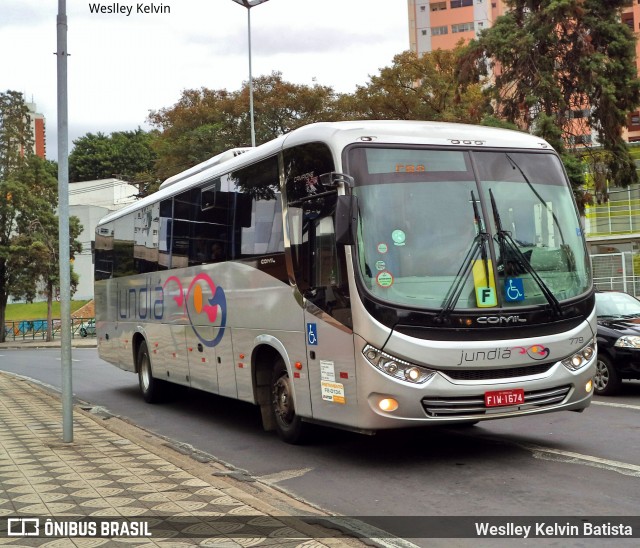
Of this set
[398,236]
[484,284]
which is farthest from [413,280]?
[484,284]

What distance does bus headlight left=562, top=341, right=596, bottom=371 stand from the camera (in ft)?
27.4

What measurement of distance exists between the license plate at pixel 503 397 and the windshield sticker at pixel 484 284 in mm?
809

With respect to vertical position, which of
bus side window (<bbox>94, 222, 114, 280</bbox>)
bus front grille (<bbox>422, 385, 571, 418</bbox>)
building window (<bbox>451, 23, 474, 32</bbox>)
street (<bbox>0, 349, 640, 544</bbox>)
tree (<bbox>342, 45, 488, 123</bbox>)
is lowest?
street (<bbox>0, 349, 640, 544</bbox>)

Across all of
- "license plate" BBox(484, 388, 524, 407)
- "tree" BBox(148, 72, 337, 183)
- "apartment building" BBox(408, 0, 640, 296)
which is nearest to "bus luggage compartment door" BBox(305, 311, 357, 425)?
"license plate" BBox(484, 388, 524, 407)

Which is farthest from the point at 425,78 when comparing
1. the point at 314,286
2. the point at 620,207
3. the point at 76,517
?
the point at 76,517

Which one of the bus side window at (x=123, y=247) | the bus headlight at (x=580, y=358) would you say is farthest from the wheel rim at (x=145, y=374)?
the bus headlight at (x=580, y=358)

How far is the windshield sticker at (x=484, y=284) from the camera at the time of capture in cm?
793

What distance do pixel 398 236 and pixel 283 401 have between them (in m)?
2.72

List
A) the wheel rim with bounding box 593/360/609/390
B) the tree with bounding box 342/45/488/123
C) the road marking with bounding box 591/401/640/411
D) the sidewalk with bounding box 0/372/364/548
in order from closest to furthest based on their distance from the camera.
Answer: the sidewalk with bounding box 0/372/364/548, the road marking with bounding box 591/401/640/411, the wheel rim with bounding box 593/360/609/390, the tree with bounding box 342/45/488/123

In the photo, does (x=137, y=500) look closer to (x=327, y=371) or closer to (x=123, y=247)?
(x=327, y=371)

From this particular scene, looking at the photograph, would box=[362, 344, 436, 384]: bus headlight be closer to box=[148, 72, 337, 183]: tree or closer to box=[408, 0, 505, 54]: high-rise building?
box=[148, 72, 337, 183]: tree

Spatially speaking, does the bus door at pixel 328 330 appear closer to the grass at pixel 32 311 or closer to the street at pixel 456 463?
the street at pixel 456 463

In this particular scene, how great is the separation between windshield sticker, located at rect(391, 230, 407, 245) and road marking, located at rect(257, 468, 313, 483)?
7.96 feet

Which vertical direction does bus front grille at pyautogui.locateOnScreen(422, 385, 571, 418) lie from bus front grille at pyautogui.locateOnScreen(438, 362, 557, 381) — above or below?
below
